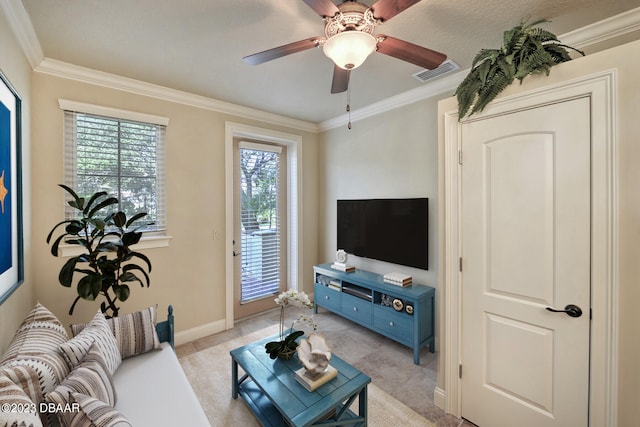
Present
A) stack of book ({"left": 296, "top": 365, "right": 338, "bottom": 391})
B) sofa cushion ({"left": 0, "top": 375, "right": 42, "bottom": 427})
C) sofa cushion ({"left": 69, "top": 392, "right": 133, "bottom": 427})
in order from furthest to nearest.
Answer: stack of book ({"left": 296, "top": 365, "right": 338, "bottom": 391}) → sofa cushion ({"left": 69, "top": 392, "right": 133, "bottom": 427}) → sofa cushion ({"left": 0, "top": 375, "right": 42, "bottom": 427})

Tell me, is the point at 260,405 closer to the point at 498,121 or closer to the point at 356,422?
the point at 356,422

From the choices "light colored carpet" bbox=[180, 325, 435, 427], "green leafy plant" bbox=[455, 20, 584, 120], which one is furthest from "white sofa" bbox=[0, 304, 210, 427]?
"green leafy plant" bbox=[455, 20, 584, 120]

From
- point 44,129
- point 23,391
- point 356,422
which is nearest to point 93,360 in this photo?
point 23,391

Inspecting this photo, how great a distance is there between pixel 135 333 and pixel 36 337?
0.54 m

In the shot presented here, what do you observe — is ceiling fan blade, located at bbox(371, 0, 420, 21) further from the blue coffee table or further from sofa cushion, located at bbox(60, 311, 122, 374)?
sofa cushion, located at bbox(60, 311, 122, 374)

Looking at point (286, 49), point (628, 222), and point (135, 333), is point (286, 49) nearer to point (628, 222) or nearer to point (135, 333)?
point (628, 222)

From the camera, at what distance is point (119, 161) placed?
2654mm

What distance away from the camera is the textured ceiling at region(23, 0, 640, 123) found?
1666 millimetres

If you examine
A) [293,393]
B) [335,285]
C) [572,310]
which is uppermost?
[572,310]

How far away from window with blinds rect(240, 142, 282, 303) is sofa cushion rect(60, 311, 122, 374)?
6.38ft

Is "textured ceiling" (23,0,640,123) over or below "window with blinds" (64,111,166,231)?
over

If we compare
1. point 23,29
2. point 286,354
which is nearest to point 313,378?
point 286,354

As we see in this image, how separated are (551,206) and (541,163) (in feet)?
0.82

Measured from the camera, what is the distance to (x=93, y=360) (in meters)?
1.42
